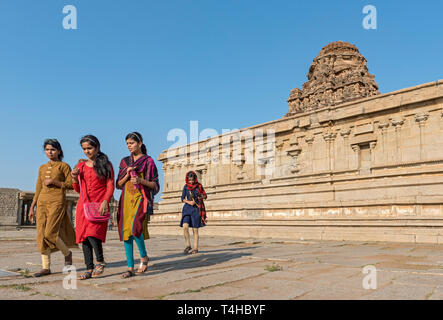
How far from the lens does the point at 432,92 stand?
14297mm

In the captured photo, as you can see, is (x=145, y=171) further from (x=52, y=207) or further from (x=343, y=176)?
(x=343, y=176)

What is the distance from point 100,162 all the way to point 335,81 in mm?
42881

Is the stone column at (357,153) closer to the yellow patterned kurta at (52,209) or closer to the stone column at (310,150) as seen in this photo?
the stone column at (310,150)

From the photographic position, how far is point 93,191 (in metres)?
5.12

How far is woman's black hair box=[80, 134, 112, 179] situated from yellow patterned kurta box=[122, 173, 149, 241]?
0.31 m

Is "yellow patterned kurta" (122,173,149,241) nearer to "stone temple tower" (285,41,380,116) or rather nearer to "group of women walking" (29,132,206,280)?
"group of women walking" (29,132,206,280)

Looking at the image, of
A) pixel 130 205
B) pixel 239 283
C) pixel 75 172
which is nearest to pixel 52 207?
pixel 75 172

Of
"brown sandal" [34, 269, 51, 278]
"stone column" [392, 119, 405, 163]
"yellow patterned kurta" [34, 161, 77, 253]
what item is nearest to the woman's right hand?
"yellow patterned kurta" [34, 161, 77, 253]

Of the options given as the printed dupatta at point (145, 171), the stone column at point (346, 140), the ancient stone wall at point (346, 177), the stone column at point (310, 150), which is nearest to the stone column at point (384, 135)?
the ancient stone wall at point (346, 177)

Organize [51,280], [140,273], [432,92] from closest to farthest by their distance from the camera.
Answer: [51,280], [140,273], [432,92]
